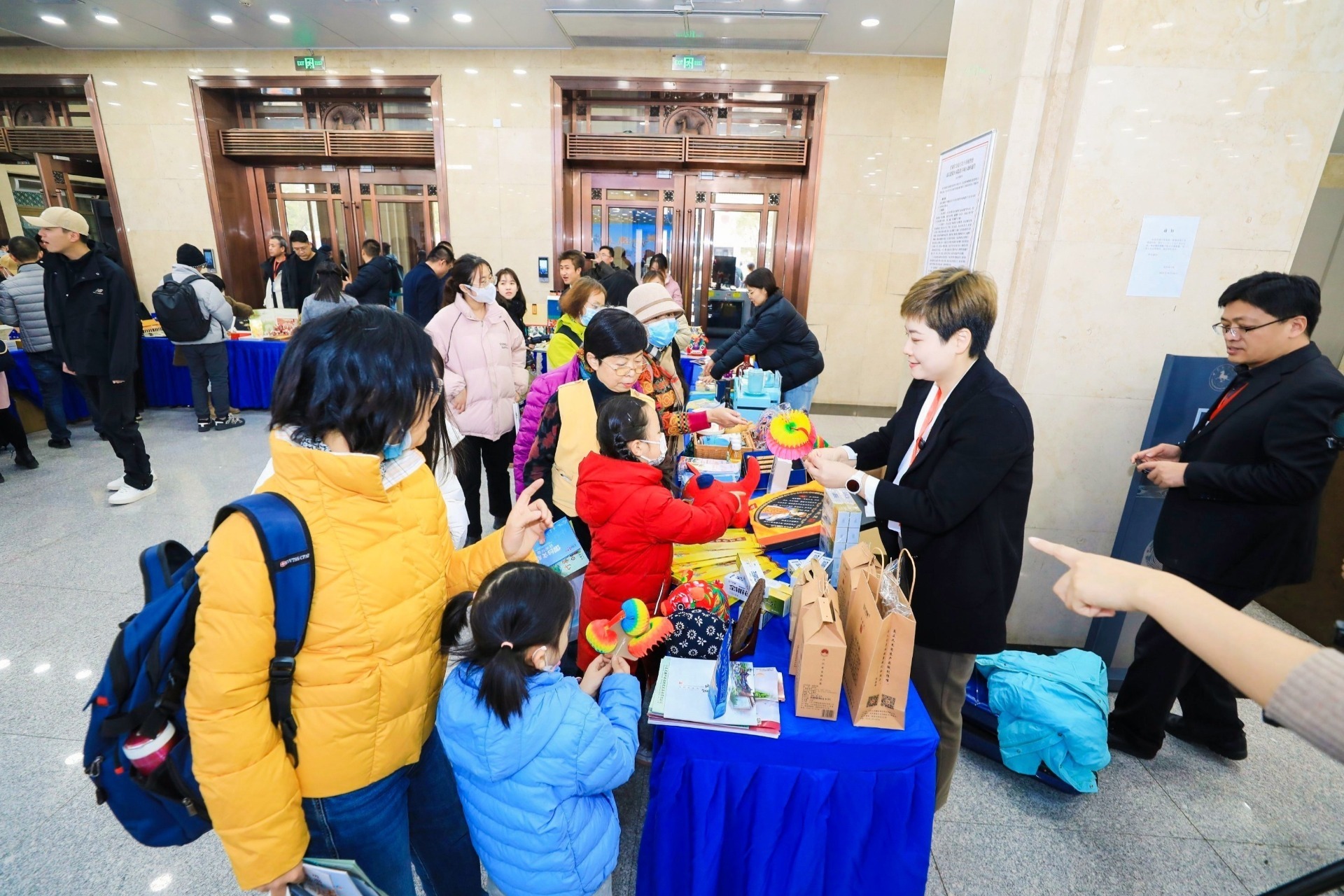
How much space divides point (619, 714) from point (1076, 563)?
900 mm

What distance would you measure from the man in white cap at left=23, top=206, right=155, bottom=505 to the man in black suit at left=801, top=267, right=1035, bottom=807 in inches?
184

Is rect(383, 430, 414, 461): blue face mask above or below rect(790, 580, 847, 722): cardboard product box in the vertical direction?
above

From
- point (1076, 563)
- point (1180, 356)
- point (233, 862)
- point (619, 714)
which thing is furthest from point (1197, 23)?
point (233, 862)

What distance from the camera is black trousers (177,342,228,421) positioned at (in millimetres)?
5715

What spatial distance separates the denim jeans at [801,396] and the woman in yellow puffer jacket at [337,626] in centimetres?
442

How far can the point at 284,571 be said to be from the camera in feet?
3.00

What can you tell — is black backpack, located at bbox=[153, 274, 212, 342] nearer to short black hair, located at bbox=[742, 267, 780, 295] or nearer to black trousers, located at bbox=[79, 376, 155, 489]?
black trousers, located at bbox=[79, 376, 155, 489]

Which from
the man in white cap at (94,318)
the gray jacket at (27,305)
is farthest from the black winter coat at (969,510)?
the gray jacket at (27,305)

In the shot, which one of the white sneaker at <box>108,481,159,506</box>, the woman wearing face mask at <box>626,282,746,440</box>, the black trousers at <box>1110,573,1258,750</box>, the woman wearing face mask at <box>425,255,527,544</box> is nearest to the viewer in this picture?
the black trousers at <box>1110,573,1258,750</box>

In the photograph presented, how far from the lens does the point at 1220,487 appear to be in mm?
1962

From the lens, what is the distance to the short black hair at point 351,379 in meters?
0.94

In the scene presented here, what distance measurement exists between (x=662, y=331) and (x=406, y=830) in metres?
2.34

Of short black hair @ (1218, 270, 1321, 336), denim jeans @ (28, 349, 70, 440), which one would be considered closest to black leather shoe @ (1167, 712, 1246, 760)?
short black hair @ (1218, 270, 1321, 336)

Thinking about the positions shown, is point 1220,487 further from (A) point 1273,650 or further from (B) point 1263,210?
(A) point 1273,650
